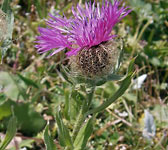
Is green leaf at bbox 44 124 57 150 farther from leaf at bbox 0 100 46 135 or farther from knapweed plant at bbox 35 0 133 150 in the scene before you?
leaf at bbox 0 100 46 135

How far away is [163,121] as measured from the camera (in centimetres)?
187

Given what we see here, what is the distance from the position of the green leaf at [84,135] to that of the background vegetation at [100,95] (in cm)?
13

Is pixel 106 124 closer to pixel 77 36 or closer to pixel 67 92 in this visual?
pixel 67 92

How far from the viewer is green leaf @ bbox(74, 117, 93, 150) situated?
4.40 feet

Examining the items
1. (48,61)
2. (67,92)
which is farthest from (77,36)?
(48,61)

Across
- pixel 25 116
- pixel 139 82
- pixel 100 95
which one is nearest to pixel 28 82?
pixel 25 116

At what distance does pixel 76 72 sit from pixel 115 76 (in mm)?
172

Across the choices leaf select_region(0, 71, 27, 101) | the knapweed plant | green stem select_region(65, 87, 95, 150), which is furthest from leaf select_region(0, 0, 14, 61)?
leaf select_region(0, 71, 27, 101)

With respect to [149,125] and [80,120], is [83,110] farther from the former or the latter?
[149,125]

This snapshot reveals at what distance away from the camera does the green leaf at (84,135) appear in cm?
134

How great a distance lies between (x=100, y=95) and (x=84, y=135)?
2.42ft

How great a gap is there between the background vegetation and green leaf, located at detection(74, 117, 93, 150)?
0.41 feet

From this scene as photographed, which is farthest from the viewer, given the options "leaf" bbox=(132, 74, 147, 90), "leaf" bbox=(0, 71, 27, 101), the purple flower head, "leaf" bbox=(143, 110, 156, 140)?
"leaf" bbox=(132, 74, 147, 90)

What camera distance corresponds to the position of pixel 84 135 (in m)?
1.34
